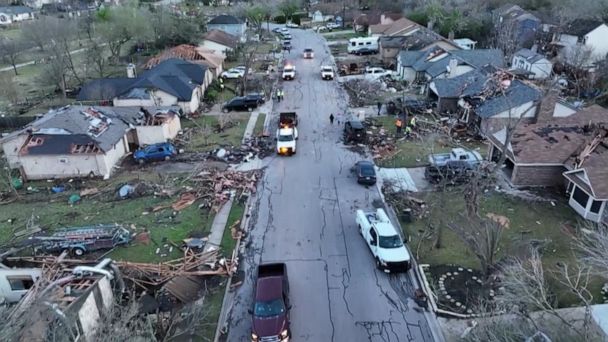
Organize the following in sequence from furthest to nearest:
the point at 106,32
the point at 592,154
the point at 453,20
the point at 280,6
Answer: the point at 280,6 → the point at 453,20 → the point at 106,32 → the point at 592,154

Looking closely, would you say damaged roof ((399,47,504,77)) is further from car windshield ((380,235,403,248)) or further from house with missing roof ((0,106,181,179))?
house with missing roof ((0,106,181,179))

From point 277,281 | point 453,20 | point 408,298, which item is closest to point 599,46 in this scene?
point 453,20

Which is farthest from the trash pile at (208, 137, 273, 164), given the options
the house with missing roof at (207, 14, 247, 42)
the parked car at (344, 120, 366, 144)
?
the house with missing roof at (207, 14, 247, 42)

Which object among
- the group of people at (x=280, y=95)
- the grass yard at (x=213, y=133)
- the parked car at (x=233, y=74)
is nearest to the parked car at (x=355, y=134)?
the grass yard at (x=213, y=133)

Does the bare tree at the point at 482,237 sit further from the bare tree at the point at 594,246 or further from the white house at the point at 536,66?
the white house at the point at 536,66

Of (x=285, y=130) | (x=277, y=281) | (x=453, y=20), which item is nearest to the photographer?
(x=277, y=281)

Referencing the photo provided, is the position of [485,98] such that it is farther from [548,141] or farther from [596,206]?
[596,206]

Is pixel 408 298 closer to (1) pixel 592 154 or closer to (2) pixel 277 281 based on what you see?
(2) pixel 277 281

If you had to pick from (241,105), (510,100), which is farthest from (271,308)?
(241,105)
